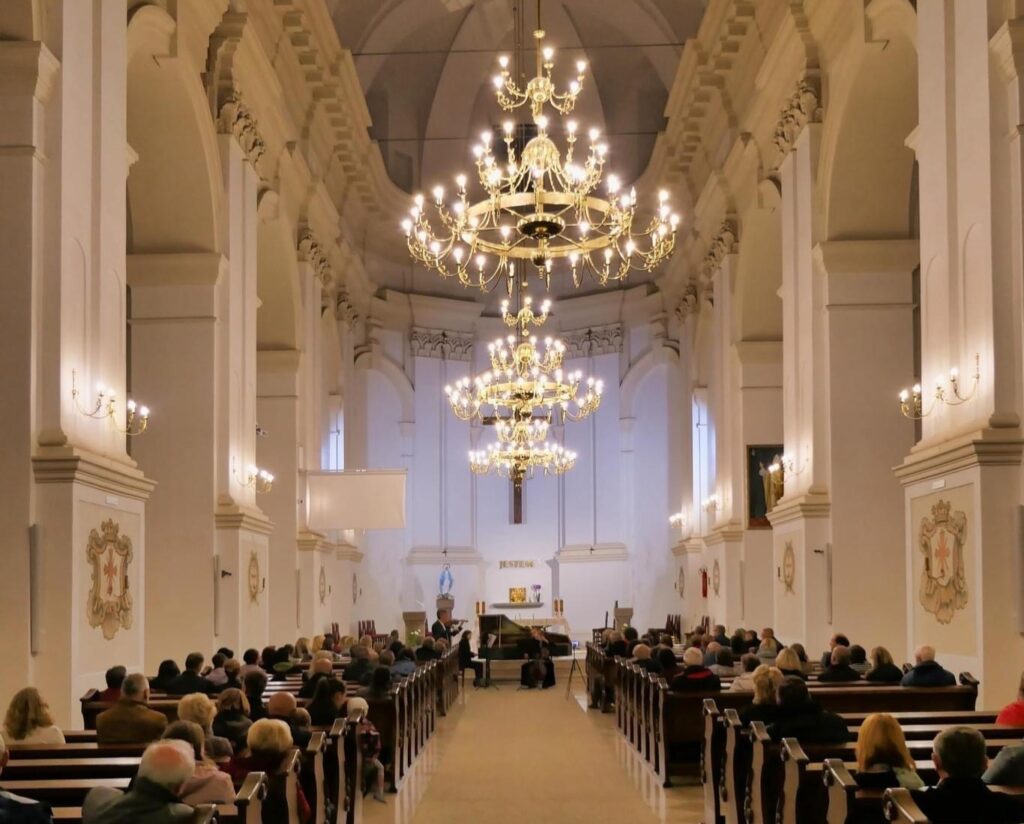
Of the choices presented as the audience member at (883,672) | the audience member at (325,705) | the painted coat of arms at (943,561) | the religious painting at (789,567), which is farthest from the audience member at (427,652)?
the audience member at (325,705)

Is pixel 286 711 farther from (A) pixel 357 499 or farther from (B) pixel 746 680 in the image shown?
(A) pixel 357 499

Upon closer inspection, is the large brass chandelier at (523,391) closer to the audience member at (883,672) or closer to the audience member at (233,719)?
the audience member at (883,672)

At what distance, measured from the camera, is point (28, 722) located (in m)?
7.48

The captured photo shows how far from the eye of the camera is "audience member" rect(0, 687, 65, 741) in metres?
7.47

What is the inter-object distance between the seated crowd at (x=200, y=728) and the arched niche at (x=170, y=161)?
4.49m

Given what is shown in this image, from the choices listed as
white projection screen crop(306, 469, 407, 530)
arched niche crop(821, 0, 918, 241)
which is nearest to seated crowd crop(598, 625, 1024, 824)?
arched niche crop(821, 0, 918, 241)

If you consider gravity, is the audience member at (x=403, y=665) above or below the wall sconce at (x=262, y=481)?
below

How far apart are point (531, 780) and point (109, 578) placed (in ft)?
12.5

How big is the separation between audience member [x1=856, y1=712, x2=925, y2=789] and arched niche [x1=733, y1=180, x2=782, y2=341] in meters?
14.4

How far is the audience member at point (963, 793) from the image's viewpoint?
4922 millimetres

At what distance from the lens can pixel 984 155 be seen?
10.3 meters

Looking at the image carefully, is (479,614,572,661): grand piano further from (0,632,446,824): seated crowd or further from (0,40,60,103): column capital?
(0,40,60,103): column capital

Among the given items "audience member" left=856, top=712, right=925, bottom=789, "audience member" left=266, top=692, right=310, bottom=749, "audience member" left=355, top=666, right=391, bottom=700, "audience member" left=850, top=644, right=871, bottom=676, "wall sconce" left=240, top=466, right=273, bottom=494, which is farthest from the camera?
"wall sconce" left=240, top=466, right=273, bottom=494

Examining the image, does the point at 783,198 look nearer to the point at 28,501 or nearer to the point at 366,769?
the point at 366,769
